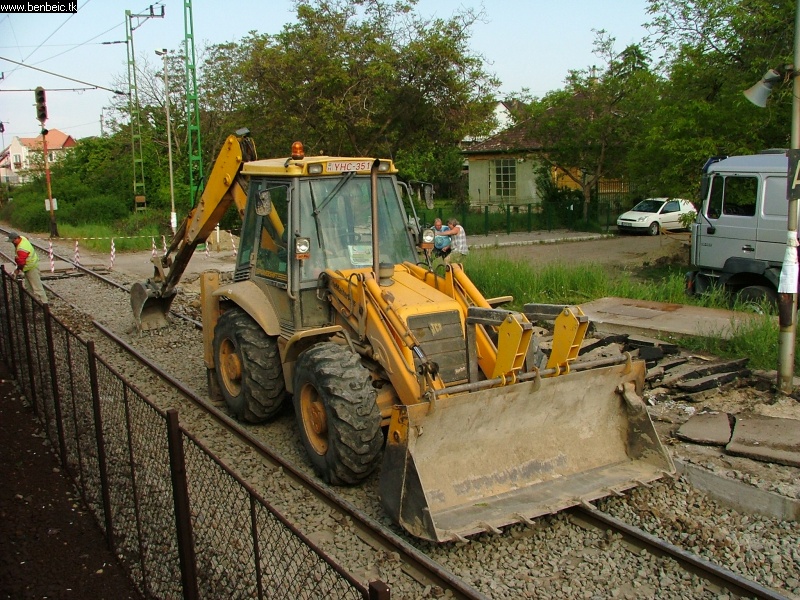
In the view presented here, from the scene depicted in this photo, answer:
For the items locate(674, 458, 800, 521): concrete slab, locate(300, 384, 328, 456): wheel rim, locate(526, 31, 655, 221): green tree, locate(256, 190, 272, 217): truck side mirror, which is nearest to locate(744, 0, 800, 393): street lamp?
locate(674, 458, 800, 521): concrete slab

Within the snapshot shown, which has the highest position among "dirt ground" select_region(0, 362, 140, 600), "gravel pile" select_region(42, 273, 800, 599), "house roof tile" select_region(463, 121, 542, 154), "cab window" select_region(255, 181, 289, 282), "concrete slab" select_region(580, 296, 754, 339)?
"house roof tile" select_region(463, 121, 542, 154)

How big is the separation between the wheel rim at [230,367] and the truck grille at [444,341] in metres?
2.32

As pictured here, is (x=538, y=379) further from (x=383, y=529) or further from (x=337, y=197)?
(x=337, y=197)

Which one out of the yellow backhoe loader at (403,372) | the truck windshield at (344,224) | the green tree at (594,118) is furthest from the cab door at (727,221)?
the green tree at (594,118)

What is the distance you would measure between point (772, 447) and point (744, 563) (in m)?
1.91

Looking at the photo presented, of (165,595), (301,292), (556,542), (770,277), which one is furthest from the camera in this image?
(770,277)

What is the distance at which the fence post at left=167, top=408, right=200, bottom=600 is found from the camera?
3971 mm

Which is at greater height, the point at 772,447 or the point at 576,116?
the point at 576,116

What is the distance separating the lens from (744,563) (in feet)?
17.1

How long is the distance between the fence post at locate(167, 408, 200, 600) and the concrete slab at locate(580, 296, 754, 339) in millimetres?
8031

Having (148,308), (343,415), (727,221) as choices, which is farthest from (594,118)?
(343,415)

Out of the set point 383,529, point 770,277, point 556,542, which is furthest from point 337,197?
point 770,277

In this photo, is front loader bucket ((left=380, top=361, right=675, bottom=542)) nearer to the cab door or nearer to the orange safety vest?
the cab door

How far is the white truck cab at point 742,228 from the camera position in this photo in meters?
12.9
